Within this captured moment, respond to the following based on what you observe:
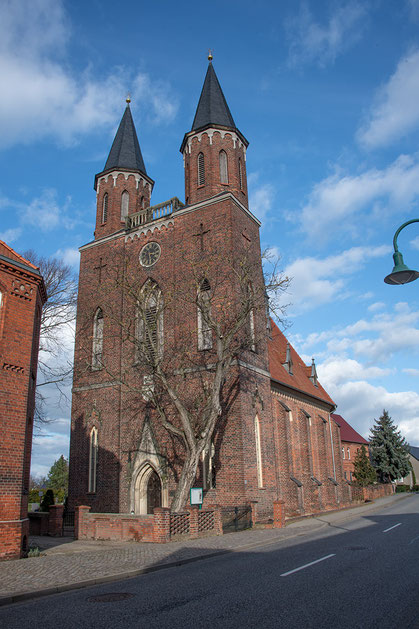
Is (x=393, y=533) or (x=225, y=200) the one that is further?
(x=225, y=200)

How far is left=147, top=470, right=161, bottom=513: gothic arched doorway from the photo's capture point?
70.6 ft

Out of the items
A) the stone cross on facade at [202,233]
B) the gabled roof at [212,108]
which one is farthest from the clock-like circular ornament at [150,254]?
the gabled roof at [212,108]

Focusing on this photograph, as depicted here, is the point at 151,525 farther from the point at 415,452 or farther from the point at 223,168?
the point at 415,452

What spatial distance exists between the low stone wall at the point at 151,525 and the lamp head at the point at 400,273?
1037cm

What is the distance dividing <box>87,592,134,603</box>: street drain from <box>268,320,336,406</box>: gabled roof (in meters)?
16.9

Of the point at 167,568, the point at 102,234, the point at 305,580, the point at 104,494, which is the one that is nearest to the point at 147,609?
the point at 305,580

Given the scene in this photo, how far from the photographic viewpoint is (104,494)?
72.2ft

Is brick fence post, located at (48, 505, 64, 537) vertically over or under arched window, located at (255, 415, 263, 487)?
under

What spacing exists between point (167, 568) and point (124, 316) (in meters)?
14.6

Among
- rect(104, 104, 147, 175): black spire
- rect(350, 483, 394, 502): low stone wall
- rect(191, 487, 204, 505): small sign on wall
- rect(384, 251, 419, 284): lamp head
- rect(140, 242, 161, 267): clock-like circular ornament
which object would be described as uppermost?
rect(104, 104, 147, 175): black spire

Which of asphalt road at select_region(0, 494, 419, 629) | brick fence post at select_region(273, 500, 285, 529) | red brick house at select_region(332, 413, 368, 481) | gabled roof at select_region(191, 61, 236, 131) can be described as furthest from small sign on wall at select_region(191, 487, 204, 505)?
red brick house at select_region(332, 413, 368, 481)

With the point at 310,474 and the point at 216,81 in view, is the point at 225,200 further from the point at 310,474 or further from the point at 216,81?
the point at 310,474

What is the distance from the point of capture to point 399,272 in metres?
8.52

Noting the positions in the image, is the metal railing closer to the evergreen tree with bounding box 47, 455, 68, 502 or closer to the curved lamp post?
the curved lamp post
